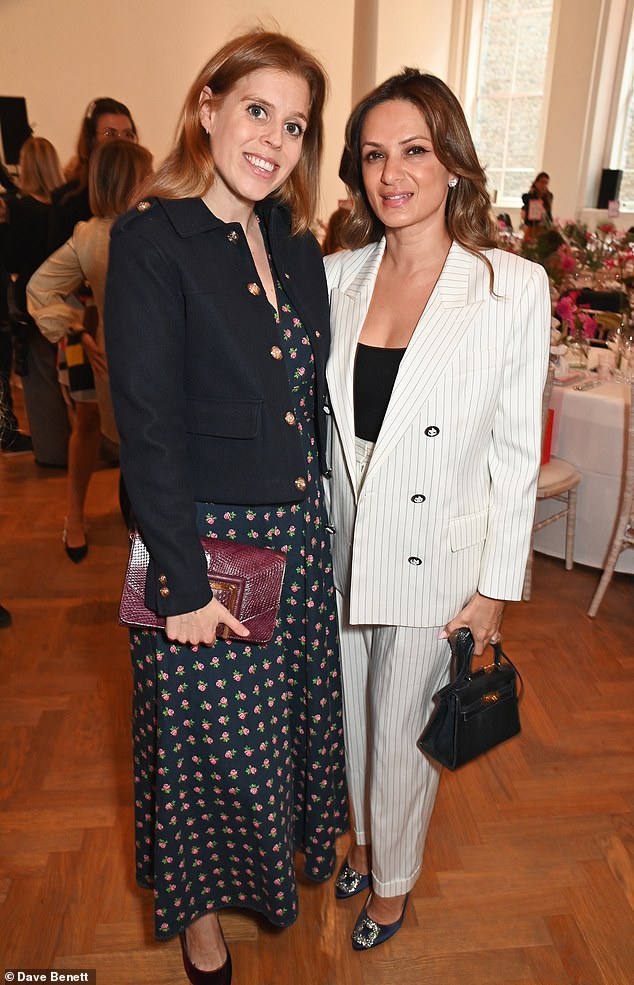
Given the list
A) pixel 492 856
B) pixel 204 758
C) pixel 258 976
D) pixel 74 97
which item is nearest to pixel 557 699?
pixel 492 856

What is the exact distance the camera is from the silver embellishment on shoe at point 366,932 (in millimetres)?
1941

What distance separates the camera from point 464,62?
1216cm

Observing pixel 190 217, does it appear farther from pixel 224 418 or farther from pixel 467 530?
pixel 467 530

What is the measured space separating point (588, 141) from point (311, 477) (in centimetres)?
1035

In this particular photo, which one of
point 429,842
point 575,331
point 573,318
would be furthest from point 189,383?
point 575,331

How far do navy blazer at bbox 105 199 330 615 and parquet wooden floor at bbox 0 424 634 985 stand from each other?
1.06m

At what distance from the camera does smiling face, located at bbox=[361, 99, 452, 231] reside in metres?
1.55

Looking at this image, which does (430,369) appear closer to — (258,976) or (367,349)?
(367,349)

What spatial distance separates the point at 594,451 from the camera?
3.71 metres

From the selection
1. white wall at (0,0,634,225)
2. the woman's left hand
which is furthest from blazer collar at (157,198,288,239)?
white wall at (0,0,634,225)

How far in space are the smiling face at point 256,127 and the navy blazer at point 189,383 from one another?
0.30 ft

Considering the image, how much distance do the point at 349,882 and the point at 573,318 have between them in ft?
10.2

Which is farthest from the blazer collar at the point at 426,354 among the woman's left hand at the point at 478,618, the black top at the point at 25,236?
the black top at the point at 25,236

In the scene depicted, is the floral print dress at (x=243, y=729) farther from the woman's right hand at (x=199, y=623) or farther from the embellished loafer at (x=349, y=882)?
the embellished loafer at (x=349, y=882)
